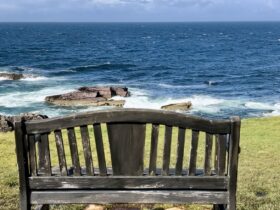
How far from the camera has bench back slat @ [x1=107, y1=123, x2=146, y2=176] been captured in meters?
4.14

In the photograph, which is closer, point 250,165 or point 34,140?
point 34,140

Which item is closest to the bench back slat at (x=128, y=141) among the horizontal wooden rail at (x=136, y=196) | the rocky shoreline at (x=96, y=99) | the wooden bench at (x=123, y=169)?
the wooden bench at (x=123, y=169)

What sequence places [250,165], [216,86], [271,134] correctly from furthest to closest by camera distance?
[216,86], [271,134], [250,165]

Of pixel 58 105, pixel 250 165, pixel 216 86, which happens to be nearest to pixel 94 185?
pixel 250 165

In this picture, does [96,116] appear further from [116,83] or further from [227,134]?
[116,83]

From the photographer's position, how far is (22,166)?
428 cm

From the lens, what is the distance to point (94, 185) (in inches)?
170

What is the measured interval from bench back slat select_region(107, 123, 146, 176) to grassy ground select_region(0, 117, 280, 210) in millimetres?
2464

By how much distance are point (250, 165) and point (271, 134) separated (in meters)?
5.57

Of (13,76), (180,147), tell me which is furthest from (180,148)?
(13,76)

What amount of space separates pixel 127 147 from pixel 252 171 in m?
6.10

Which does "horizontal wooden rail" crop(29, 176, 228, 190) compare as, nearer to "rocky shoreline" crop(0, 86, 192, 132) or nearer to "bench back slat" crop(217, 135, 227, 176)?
"bench back slat" crop(217, 135, 227, 176)

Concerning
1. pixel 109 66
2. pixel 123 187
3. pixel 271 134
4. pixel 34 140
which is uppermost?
pixel 34 140

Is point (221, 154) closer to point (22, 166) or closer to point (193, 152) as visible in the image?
point (193, 152)
